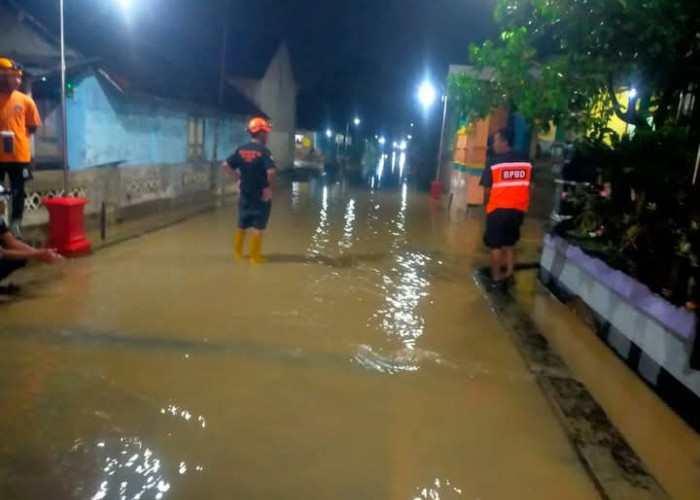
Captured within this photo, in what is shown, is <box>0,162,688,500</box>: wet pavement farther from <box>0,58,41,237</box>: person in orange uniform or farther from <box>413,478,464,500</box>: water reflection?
<box>0,58,41,237</box>: person in orange uniform

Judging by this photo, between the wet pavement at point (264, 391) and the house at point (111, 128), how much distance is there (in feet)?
11.3

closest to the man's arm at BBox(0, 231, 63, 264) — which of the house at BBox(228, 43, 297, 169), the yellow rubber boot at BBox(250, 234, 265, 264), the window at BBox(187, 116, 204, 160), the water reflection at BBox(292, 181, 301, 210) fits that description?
the yellow rubber boot at BBox(250, 234, 265, 264)

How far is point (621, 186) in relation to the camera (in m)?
6.43

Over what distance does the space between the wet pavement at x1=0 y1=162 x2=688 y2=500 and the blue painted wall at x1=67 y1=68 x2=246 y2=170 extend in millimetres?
5659

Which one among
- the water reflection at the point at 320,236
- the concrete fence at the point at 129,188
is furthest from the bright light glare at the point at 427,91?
the water reflection at the point at 320,236

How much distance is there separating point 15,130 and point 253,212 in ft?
10.1

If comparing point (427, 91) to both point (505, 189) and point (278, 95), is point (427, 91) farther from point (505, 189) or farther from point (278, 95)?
point (505, 189)

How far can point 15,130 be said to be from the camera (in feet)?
23.7

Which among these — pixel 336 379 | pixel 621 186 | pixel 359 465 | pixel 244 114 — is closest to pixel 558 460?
pixel 359 465

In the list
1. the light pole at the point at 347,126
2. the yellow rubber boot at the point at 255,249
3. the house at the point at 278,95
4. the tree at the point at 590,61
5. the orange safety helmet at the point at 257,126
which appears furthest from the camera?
the light pole at the point at 347,126

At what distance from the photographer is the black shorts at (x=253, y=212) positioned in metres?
8.01

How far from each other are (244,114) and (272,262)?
52.2 ft

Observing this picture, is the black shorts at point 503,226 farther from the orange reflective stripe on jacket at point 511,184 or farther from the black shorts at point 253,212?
the black shorts at point 253,212

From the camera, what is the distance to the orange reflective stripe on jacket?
7105 millimetres
